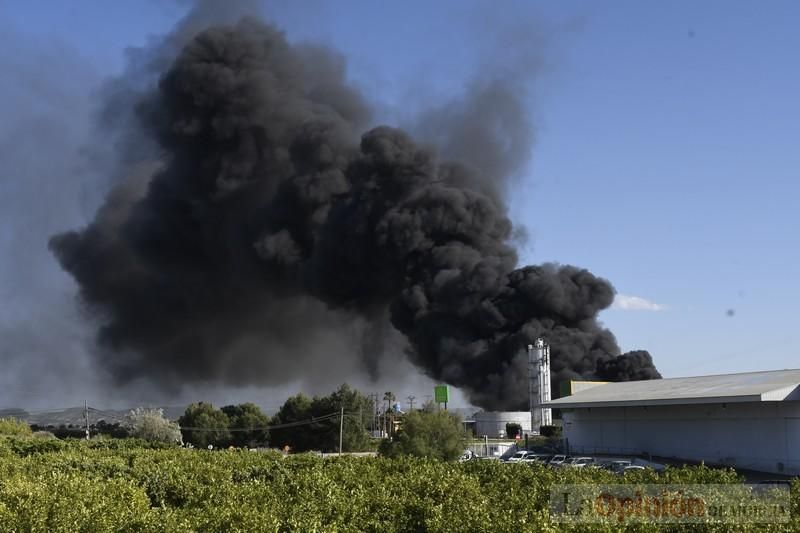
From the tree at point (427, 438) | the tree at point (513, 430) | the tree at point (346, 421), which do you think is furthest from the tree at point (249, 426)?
the tree at point (427, 438)

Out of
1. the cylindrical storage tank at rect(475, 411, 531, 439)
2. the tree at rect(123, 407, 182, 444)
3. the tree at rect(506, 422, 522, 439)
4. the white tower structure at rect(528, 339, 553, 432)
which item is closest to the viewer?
the tree at rect(123, 407, 182, 444)

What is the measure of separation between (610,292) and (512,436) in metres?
16.8

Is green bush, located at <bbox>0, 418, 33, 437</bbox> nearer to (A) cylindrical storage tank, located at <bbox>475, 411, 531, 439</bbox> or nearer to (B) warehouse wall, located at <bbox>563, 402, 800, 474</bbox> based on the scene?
(A) cylindrical storage tank, located at <bbox>475, 411, 531, 439</bbox>

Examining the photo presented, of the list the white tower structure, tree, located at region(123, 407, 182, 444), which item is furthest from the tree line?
the white tower structure

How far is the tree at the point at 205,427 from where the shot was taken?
75562mm

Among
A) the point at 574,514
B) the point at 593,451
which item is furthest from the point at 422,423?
the point at 574,514

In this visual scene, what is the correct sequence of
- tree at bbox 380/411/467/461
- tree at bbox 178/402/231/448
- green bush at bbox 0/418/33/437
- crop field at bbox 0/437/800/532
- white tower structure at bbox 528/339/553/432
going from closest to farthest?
crop field at bbox 0/437/800/532
tree at bbox 380/411/467/461
green bush at bbox 0/418/33/437
white tower structure at bbox 528/339/553/432
tree at bbox 178/402/231/448

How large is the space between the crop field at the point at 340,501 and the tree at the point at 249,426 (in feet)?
195

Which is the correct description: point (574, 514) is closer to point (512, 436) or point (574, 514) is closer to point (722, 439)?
point (722, 439)

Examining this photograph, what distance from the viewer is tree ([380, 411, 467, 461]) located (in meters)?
43.2

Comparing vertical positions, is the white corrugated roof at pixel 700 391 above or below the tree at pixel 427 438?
above

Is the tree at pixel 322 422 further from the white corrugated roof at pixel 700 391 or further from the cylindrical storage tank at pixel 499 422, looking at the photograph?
the white corrugated roof at pixel 700 391

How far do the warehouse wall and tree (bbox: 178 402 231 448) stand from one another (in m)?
41.5

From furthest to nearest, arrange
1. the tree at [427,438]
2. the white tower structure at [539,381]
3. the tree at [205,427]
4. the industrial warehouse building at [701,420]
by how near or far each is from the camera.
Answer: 1. the tree at [205,427]
2. the white tower structure at [539,381]
3. the tree at [427,438]
4. the industrial warehouse building at [701,420]
